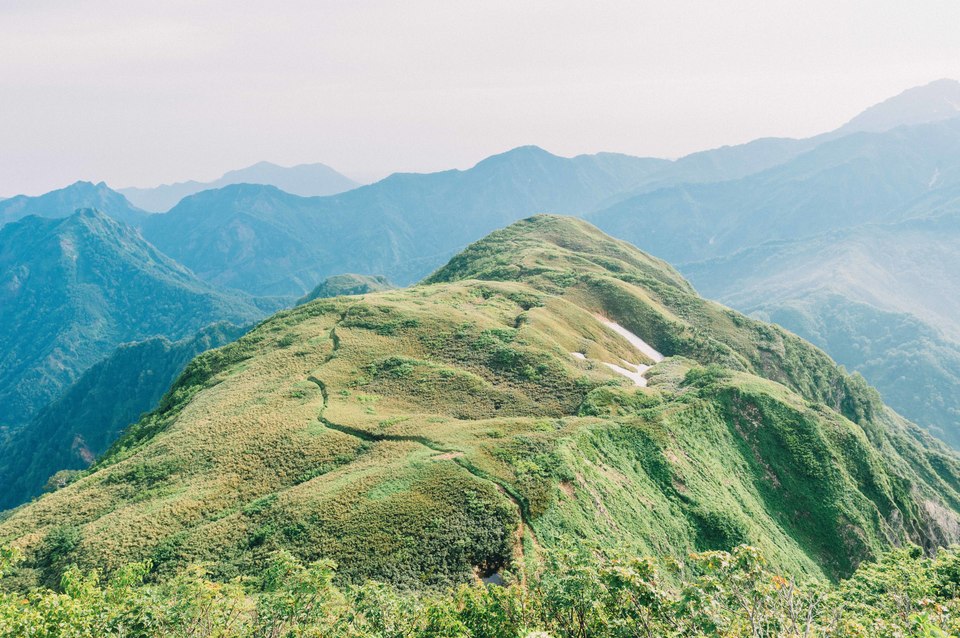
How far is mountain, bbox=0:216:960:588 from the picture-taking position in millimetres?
32219

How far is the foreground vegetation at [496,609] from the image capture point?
61.0 feet

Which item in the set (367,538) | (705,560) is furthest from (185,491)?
(705,560)

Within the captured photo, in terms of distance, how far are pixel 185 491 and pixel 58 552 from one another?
24.8ft

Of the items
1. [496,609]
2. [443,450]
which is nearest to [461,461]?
[443,450]

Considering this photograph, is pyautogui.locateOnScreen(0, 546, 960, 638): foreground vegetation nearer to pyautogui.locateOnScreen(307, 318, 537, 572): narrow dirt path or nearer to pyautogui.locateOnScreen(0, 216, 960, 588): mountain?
pyautogui.locateOnScreen(0, 216, 960, 588): mountain

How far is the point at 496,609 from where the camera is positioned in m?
22.1

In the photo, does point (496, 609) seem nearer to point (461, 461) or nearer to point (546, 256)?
point (461, 461)

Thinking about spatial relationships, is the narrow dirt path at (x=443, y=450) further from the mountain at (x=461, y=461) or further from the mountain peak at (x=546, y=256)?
the mountain peak at (x=546, y=256)

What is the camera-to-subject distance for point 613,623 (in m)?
19.2

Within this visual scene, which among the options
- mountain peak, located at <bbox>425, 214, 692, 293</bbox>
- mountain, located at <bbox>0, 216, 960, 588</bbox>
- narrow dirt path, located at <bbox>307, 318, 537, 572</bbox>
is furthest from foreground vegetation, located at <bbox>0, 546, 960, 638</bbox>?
mountain peak, located at <bbox>425, 214, 692, 293</bbox>

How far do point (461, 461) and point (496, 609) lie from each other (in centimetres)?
1615

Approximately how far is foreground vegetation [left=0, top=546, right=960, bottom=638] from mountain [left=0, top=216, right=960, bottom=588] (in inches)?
195

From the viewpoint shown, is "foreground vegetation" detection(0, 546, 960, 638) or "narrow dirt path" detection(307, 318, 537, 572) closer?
"foreground vegetation" detection(0, 546, 960, 638)

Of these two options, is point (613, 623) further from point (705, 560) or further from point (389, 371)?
point (389, 371)
